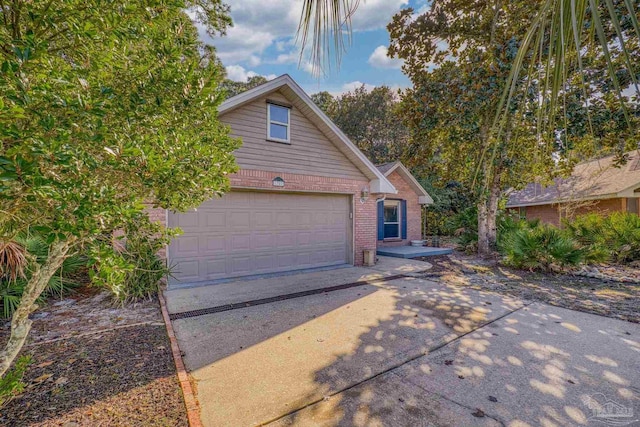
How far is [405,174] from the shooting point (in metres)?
14.0

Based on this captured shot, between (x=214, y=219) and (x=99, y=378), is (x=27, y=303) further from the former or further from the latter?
(x=214, y=219)

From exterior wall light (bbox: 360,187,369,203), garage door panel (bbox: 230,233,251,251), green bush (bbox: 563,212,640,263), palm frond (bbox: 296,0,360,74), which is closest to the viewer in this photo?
palm frond (bbox: 296,0,360,74)

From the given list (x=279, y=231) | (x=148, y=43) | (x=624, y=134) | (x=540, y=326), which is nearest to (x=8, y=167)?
(x=148, y=43)

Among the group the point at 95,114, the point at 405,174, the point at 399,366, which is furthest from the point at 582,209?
the point at 95,114

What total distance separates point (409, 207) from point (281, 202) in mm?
7883

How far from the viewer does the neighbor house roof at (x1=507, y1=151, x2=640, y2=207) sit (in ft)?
45.8

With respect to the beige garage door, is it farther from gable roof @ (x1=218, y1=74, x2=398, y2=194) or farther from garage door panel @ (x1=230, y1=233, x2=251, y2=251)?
gable roof @ (x1=218, y1=74, x2=398, y2=194)

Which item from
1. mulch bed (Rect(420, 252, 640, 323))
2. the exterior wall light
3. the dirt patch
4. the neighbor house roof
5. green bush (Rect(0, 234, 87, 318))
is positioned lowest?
the dirt patch

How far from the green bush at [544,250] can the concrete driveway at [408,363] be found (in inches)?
129

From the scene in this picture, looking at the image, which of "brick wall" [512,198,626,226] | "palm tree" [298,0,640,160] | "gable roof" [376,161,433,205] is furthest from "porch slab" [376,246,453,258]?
"palm tree" [298,0,640,160]

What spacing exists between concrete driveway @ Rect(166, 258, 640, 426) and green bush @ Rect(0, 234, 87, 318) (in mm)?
2078

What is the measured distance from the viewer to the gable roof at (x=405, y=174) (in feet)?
44.2

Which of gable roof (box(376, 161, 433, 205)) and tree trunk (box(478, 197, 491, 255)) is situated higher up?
gable roof (box(376, 161, 433, 205))

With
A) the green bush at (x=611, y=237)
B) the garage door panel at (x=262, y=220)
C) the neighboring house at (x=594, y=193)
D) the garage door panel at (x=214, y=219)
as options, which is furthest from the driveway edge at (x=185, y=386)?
the neighboring house at (x=594, y=193)
